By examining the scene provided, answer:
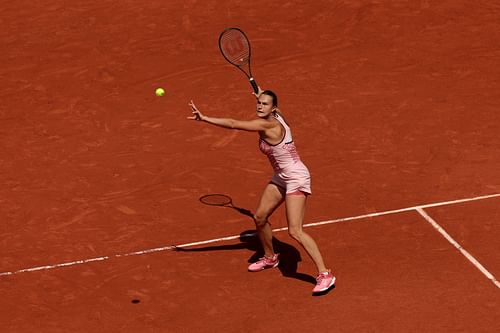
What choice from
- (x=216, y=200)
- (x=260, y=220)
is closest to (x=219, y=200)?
(x=216, y=200)

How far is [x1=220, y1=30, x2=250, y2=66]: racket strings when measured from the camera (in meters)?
13.1

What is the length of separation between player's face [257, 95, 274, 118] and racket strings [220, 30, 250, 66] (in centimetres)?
166

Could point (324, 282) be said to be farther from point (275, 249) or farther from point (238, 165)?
point (238, 165)

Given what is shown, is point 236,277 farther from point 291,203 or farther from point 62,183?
point 62,183

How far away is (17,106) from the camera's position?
58.3ft

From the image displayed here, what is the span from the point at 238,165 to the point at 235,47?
8.56ft

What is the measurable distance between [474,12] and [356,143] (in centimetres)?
684

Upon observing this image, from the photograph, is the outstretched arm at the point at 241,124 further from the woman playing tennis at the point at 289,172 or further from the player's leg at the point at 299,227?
the player's leg at the point at 299,227

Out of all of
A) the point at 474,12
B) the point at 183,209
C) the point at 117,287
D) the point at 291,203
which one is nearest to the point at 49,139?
the point at 183,209

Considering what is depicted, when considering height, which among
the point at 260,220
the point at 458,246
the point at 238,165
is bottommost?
the point at 458,246

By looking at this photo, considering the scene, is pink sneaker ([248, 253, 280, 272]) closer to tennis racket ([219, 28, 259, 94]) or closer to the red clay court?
the red clay court

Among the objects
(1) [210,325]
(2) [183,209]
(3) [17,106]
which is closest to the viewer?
(1) [210,325]

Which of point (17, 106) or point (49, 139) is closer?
point (49, 139)

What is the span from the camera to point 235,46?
13.3 meters
